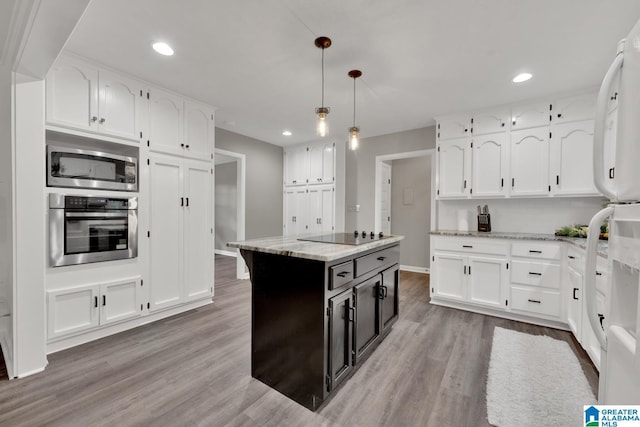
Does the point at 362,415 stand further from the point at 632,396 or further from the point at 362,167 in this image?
the point at 362,167

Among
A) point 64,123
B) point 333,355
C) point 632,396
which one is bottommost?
point 333,355

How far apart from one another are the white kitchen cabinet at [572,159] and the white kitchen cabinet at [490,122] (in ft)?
1.57

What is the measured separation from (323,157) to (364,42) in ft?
9.30

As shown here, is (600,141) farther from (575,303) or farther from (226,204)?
(226,204)

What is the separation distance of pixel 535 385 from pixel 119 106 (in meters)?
4.16

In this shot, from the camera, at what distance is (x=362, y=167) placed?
16.0 feet

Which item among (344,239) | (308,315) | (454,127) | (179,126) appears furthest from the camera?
(454,127)

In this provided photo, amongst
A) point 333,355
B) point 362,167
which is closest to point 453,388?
point 333,355

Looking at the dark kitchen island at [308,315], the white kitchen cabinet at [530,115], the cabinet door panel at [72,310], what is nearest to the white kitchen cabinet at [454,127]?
the white kitchen cabinet at [530,115]

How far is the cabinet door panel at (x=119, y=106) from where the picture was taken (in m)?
2.48

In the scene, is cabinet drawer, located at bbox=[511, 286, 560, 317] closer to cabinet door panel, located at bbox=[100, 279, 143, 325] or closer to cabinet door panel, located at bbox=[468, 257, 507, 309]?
cabinet door panel, located at bbox=[468, 257, 507, 309]

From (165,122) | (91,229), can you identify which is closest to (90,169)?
(91,229)

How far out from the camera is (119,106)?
2.58 meters

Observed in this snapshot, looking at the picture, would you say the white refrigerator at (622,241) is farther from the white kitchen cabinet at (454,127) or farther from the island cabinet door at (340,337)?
the white kitchen cabinet at (454,127)
